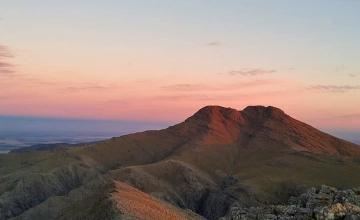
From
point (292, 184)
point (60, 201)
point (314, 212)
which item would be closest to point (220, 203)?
point (292, 184)

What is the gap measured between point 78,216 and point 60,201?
97.7 m

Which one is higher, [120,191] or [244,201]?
[120,191]

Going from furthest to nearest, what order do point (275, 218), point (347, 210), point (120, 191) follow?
1. point (120, 191)
2. point (275, 218)
3. point (347, 210)

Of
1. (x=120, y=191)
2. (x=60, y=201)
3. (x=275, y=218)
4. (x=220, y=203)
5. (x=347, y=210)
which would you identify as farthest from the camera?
(x=220, y=203)

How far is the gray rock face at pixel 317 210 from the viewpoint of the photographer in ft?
212

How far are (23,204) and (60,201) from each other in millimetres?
25814

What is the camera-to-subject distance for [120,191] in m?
88.8

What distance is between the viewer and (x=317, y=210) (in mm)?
67125

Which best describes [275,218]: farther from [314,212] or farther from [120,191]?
[120,191]

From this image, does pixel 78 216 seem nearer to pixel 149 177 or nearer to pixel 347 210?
pixel 347 210

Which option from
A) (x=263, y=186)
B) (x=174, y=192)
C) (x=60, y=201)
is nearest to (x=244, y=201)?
(x=263, y=186)

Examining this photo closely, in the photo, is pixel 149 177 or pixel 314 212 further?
pixel 149 177

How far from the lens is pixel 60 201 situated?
571 ft

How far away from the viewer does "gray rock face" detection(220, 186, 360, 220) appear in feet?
212
